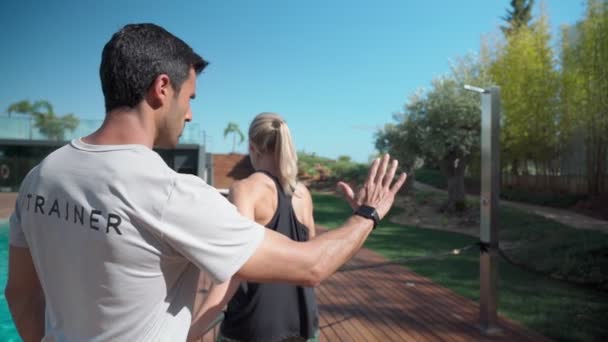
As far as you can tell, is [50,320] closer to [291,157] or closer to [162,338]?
[162,338]

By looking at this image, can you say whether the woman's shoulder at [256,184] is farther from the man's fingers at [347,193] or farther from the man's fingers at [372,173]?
the man's fingers at [372,173]

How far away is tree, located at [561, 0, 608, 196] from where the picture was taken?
43.0ft

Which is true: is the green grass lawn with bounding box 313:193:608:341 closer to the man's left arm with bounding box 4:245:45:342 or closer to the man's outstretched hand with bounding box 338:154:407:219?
the man's outstretched hand with bounding box 338:154:407:219

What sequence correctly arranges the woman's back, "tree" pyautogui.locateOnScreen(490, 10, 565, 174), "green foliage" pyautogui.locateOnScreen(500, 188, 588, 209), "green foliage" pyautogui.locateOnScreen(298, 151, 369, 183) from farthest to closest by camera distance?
"green foliage" pyautogui.locateOnScreen(298, 151, 369, 183) < "tree" pyautogui.locateOnScreen(490, 10, 565, 174) < "green foliage" pyautogui.locateOnScreen(500, 188, 588, 209) < the woman's back

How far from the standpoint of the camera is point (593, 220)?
11305 mm

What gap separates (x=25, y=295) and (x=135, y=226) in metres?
0.44

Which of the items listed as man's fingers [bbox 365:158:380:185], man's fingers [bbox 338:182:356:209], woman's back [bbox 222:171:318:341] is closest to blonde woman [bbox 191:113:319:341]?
woman's back [bbox 222:171:318:341]

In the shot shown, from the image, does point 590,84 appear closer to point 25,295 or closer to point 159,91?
point 159,91

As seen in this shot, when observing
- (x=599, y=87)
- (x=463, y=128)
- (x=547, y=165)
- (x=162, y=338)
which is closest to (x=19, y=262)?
(x=162, y=338)

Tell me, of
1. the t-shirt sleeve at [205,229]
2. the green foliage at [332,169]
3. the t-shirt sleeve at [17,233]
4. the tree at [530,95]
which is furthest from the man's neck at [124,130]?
the green foliage at [332,169]

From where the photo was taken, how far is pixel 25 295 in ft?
3.08

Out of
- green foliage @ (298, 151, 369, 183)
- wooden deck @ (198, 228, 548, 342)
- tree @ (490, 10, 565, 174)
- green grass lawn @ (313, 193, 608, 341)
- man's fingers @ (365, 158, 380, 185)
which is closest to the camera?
man's fingers @ (365, 158, 380, 185)

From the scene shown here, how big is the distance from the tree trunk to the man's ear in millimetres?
13045

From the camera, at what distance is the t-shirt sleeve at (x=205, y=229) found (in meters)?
0.74
